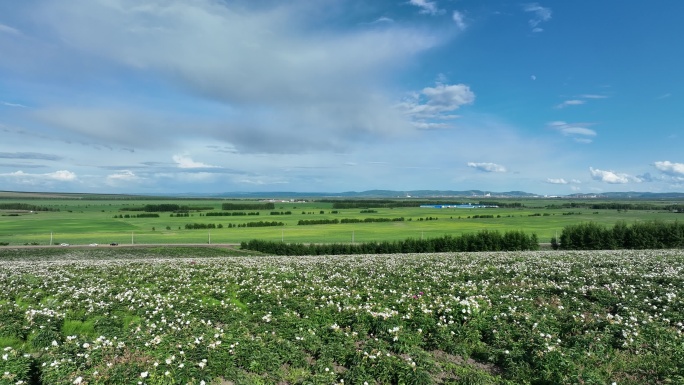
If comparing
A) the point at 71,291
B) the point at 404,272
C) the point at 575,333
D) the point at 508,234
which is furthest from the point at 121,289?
the point at 508,234

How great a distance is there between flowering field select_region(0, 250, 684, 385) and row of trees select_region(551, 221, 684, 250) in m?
49.0

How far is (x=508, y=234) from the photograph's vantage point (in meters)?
63.1

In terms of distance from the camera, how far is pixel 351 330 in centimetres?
1251

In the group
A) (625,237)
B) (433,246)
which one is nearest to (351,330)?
(433,246)

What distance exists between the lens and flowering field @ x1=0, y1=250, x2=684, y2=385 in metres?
9.09

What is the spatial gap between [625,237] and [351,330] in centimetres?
6962

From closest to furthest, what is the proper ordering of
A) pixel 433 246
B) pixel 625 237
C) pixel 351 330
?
pixel 351 330
pixel 433 246
pixel 625 237

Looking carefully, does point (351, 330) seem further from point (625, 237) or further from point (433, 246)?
point (625, 237)

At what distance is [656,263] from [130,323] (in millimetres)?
29390

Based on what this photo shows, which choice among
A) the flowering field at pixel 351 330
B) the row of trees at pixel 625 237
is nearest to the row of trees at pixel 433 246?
the row of trees at pixel 625 237

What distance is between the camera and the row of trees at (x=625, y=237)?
202 feet

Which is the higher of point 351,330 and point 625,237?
point 351,330

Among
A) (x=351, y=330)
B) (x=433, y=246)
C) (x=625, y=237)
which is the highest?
(x=351, y=330)

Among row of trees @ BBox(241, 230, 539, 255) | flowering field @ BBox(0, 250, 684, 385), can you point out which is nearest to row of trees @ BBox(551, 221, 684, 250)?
row of trees @ BBox(241, 230, 539, 255)
